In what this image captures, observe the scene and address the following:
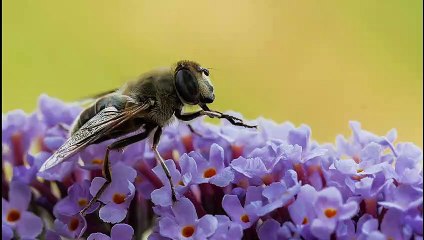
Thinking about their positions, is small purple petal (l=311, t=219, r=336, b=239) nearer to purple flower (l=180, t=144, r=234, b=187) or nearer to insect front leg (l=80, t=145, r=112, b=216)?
purple flower (l=180, t=144, r=234, b=187)

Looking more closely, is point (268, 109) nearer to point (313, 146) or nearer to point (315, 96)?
point (315, 96)

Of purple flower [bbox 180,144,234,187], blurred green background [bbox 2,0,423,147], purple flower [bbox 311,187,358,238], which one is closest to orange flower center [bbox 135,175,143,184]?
purple flower [bbox 180,144,234,187]

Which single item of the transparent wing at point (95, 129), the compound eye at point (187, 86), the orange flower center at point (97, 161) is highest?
the compound eye at point (187, 86)

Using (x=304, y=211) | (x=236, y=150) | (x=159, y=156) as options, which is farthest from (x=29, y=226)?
(x=304, y=211)

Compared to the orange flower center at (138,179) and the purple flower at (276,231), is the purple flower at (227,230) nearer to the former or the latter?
the purple flower at (276,231)

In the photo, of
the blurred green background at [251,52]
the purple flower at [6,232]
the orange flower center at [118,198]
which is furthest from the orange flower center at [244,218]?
the blurred green background at [251,52]

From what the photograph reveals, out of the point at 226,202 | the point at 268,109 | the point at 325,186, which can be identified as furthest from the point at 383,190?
the point at 268,109

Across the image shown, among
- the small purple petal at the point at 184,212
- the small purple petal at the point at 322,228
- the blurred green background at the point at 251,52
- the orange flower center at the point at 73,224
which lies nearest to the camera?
the small purple petal at the point at 322,228
